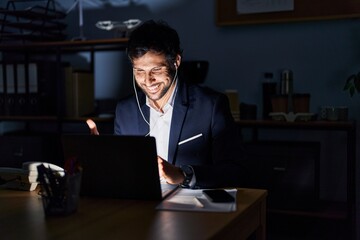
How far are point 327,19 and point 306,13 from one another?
0.12 metres

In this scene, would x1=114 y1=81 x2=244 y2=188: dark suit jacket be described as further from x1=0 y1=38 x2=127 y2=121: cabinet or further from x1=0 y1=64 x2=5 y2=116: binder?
x1=0 y1=64 x2=5 y2=116: binder

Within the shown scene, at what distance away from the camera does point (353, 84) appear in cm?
272

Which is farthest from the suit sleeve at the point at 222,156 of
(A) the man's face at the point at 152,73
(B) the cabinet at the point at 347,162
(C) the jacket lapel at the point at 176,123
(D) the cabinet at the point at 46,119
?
(D) the cabinet at the point at 46,119

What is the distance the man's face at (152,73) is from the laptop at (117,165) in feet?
1.57

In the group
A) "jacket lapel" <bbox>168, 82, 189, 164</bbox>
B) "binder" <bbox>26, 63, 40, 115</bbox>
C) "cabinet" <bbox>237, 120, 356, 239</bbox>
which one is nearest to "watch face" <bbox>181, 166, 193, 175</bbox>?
"jacket lapel" <bbox>168, 82, 189, 164</bbox>

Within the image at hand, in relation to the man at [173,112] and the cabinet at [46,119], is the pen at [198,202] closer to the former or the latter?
the man at [173,112]

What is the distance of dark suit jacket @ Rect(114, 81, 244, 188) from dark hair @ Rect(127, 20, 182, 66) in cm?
18

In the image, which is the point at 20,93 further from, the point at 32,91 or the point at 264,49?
the point at 264,49

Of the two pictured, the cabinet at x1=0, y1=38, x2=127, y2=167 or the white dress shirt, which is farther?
the cabinet at x1=0, y1=38, x2=127, y2=167

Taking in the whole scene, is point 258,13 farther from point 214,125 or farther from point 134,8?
point 214,125

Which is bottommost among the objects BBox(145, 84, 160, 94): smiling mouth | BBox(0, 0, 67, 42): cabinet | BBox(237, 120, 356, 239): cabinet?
BBox(237, 120, 356, 239): cabinet

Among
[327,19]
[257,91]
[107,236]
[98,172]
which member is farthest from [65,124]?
[107,236]

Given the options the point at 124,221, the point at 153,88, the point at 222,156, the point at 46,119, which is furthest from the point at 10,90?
the point at 124,221

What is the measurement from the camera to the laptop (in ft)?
4.75
